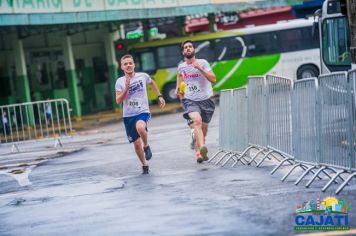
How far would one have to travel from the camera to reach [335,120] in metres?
8.79

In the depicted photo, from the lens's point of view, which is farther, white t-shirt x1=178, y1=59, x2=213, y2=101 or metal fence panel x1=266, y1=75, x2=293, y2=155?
white t-shirt x1=178, y1=59, x2=213, y2=101

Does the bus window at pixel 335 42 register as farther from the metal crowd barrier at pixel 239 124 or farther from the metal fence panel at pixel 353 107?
the metal fence panel at pixel 353 107

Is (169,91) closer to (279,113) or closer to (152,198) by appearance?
(279,113)

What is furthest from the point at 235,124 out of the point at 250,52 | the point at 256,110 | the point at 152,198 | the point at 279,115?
the point at 250,52

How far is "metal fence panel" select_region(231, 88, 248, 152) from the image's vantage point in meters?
12.2

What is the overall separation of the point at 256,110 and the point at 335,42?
969 centimetres

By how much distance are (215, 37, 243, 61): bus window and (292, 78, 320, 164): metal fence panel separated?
87.7ft

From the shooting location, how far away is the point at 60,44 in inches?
1407

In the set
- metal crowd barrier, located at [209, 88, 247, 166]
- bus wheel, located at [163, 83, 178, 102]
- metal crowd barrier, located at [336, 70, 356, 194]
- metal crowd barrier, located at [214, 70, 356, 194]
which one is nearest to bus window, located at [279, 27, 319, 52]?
bus wheel, located at [163, 83, 178, 102]

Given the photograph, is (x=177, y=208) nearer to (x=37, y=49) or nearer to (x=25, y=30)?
(x=25, y=30)

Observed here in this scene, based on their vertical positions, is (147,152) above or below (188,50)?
below

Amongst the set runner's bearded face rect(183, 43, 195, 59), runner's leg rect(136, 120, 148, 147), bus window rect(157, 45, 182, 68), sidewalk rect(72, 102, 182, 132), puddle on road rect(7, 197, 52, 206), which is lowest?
sidewalk rect(72, 102, 182, 132)

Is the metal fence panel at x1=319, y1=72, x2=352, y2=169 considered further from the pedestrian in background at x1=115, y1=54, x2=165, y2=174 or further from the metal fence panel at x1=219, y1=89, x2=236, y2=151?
the metal fence panel at x1=219, y1=89, x2=236, y2=151

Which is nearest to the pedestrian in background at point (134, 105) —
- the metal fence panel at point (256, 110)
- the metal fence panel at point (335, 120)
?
the metal fence panel at point (256, 110)
